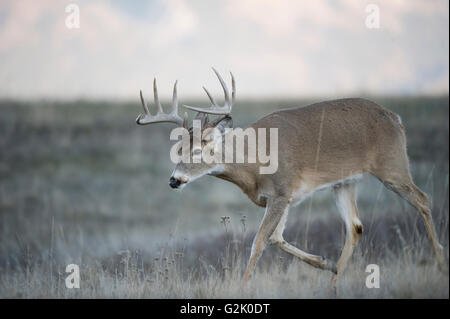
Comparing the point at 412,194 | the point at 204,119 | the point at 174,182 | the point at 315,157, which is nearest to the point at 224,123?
the point at 204,119

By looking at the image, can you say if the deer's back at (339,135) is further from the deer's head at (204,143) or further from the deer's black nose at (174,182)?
the deer's black nose at (174,182)

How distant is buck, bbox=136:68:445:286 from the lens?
8023 mm

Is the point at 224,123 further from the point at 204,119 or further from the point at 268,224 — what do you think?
the point at 268,224

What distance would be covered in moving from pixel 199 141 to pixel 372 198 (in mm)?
13214

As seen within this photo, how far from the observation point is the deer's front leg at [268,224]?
7.79m

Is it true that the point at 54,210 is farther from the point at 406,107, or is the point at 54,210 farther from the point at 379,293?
the point at 379,293

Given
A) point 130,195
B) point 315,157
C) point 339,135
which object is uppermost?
point 339,135

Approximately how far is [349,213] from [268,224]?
1489mm

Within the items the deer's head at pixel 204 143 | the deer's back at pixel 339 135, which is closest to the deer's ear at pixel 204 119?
the deer's head at pixel 204 143

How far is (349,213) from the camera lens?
8.78 metres

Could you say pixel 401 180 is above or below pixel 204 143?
below

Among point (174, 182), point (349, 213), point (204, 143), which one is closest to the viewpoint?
point (174, 182)

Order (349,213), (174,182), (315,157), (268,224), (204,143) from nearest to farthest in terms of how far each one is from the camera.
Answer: (174,182)
(268,224)
(204,143)
(315,157)
(349,213)

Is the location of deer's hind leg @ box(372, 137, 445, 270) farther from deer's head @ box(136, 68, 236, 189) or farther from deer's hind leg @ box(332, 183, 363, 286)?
deer's head @ box(136, 68, 236, 189)
